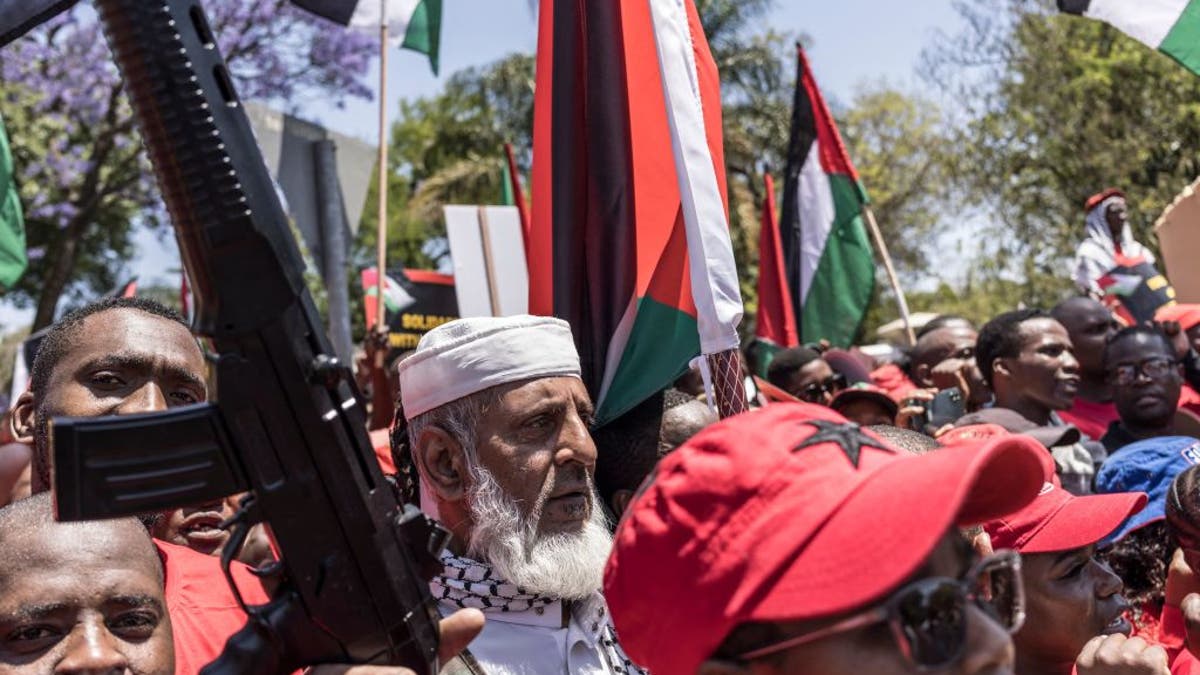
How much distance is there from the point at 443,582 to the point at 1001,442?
1.39m

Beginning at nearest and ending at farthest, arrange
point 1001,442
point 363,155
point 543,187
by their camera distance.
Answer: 1. point 1001,442
2. point 543,187
3. point 363,155

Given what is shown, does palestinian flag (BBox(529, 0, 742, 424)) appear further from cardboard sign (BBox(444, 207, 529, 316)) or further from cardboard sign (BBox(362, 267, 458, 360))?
cardboard sign (BBox(362, 267, 458, 360))

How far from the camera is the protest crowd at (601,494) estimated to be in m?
1.70

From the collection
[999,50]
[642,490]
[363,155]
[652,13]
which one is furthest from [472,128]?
[642,490]

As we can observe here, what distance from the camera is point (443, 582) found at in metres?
2.81

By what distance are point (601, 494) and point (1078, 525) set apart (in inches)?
48.1

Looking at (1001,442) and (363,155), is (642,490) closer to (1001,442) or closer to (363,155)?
(1001,442)

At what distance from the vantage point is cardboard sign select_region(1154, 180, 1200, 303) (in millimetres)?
8016

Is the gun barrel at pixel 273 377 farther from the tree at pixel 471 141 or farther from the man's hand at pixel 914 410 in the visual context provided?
the tree at pixel 471 141

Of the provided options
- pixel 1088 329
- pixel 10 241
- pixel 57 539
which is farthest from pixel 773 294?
pixel 57 539

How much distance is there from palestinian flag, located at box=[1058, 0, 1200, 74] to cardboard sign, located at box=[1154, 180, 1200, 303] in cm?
207

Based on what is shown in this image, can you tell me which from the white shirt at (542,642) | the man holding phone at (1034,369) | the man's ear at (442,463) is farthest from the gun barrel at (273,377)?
the man holding phone at (1034,369)

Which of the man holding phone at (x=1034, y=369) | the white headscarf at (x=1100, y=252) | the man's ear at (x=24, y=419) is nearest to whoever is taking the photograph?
the man's ear at (x=24, y=419)

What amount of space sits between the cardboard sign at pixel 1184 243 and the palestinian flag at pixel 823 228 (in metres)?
1.82
